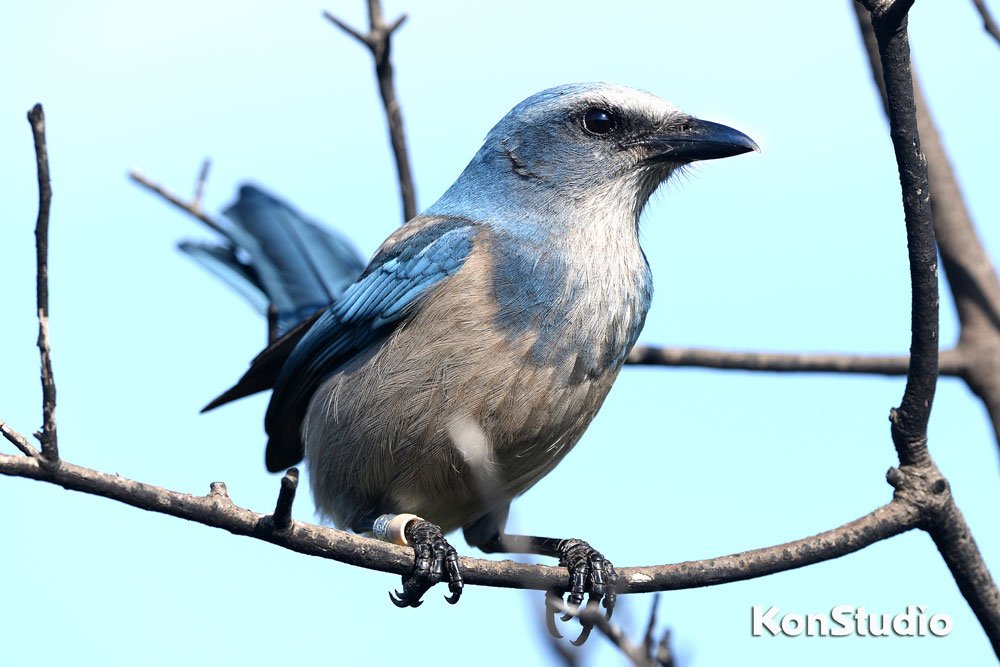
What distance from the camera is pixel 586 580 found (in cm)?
494

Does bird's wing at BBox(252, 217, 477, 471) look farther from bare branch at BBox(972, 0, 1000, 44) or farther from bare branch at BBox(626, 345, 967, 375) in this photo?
bare branch at BBox(972, 0, 1000, 44)

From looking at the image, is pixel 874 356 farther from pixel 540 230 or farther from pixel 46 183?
pixel 46 183

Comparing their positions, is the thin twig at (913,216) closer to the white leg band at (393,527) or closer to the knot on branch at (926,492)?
the knot on branch at (926,492)

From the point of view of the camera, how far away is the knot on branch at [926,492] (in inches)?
165

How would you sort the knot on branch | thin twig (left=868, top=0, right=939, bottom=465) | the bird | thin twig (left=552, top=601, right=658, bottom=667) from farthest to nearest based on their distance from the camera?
the bird → the knot on branch → thin twig (left=868, top=0, right=939, bottom=465) → thin twig (left=552, top=601, right=658, bottom=667)

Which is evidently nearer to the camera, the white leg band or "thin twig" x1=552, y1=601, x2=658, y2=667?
"thin twig" x1=552, y1=601, x2=658, y2=667

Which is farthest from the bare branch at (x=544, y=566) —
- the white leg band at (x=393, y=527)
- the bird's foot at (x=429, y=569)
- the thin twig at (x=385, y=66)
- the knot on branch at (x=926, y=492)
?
the thin twig at (x=385, y=66)

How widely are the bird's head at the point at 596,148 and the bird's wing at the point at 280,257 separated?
180 centimetres

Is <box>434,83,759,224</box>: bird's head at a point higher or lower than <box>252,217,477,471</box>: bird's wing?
higher

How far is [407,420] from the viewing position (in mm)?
4867

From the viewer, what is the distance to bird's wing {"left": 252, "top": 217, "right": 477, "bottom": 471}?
509 centimetres

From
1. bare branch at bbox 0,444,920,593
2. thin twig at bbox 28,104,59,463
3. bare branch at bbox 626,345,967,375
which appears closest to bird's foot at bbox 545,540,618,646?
bare branch at bbox 0,444,920,593

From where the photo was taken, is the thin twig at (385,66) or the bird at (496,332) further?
the thin twig at (385,66)

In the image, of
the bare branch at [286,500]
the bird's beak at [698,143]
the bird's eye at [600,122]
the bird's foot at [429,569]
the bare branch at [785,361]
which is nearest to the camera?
the bare branch at [286,500]
